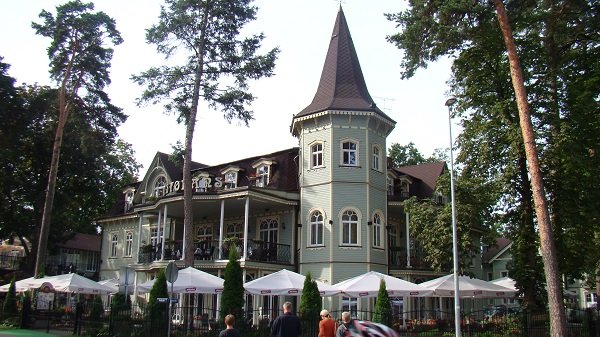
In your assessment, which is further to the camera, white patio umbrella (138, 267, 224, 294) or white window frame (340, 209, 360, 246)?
white window frame (340, 209, 360, 246)

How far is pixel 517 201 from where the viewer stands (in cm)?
2298

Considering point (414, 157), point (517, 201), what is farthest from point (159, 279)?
point (414, 157)

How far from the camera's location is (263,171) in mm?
29844

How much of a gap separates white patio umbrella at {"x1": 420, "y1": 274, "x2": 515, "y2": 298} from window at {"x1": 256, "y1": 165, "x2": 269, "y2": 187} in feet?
34.8

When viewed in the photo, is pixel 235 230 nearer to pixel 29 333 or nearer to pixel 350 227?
pixel 350 227

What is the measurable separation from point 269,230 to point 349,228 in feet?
16.4

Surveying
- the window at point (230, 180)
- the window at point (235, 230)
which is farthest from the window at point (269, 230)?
the window at point (230, 180)

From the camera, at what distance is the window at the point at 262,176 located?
1161 inches

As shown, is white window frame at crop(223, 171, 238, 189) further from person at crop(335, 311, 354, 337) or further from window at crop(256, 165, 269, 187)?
person at crop(335, 311, 354, 337)

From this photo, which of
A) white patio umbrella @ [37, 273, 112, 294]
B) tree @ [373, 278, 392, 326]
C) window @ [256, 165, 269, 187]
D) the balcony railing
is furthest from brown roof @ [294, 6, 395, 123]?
white patio umbrella @ [37, 273, 112, 294]

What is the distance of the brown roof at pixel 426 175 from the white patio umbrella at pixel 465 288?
9764mm

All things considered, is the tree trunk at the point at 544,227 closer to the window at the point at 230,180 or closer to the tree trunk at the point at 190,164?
the tree trunk at the point at 190,164

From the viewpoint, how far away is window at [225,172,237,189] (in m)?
30.7

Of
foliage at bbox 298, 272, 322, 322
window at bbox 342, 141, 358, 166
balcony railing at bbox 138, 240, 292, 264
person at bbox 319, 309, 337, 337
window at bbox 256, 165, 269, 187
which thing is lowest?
person at bbox 319, 309, 337, 337
